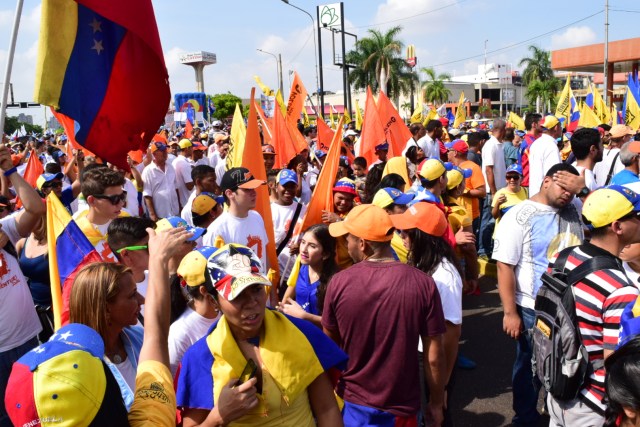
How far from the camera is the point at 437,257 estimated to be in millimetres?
3441

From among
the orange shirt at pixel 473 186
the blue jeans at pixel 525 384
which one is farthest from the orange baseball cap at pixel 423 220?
the orange shirt at pixel 473 186

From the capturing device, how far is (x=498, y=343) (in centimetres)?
557

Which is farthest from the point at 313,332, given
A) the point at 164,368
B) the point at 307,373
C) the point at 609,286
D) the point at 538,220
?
the point at 538,220

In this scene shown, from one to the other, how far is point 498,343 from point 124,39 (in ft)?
14.4

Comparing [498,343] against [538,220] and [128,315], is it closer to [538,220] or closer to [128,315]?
[538,220]

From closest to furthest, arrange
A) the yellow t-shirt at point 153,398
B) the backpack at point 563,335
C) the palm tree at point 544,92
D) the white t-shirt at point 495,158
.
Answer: the yellow t-shirt at point 153,398
the backpack at point 563,335
the white t-shirt at point 495,158
the palm tree at point 544,92

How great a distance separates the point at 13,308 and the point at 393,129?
19.7ft

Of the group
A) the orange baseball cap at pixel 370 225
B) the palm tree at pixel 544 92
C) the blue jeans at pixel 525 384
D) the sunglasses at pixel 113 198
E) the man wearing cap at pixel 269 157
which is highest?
the palm tree at pixel 544 92

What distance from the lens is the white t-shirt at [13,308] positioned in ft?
11.3

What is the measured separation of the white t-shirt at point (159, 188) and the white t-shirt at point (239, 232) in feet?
12.1

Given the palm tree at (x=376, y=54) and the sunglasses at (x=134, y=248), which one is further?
the palm tree at (x=376, y=54)

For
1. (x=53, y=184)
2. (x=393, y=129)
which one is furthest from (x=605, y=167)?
(x=53, y=184)

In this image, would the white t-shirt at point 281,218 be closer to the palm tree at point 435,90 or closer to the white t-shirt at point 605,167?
the white t-shirt at point 605,167

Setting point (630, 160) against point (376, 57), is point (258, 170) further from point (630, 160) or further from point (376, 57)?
point (376, 57)
